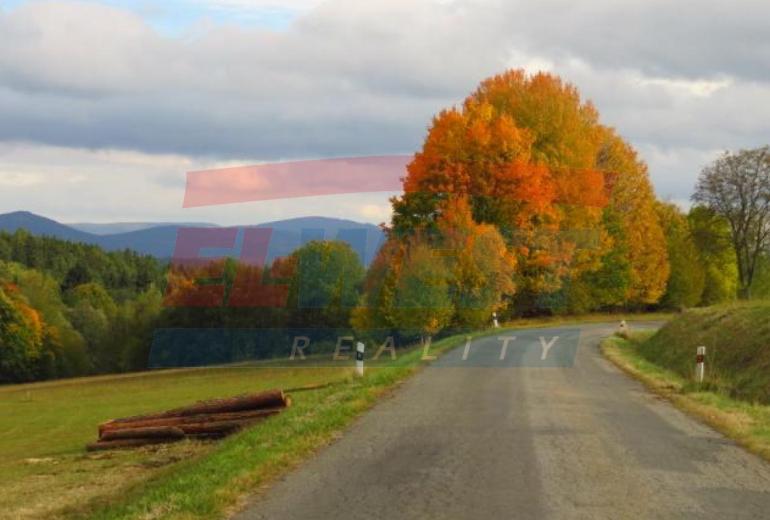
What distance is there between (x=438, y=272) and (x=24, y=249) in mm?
129259

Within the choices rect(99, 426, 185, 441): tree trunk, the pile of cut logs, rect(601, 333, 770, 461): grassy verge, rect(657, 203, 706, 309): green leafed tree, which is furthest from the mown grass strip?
rect(657, 203, 706, 309): green leafed tree

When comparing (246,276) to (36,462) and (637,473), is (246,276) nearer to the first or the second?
(36,462)

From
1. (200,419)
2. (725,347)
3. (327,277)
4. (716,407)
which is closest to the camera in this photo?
(716,407)

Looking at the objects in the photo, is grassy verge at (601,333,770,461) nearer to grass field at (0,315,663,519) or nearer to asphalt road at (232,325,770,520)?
asphalt road at (232,325,770,520)

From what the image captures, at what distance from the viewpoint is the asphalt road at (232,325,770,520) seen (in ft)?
27.0

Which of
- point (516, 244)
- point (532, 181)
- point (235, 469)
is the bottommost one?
point (235, 469)

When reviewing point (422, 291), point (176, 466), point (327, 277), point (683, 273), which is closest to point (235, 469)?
point (176, 466)

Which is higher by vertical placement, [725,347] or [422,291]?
[422,291]

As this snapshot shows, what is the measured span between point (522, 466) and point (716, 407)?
8025 mm

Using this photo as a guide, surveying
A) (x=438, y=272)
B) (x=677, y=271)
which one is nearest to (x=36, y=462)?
(x=438, y=272)

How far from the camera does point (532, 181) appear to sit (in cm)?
4950

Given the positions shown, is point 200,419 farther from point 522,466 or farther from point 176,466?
point 522,466

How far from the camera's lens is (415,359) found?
28.0 m

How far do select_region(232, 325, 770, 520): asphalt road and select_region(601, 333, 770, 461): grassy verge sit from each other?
11.6 inches
